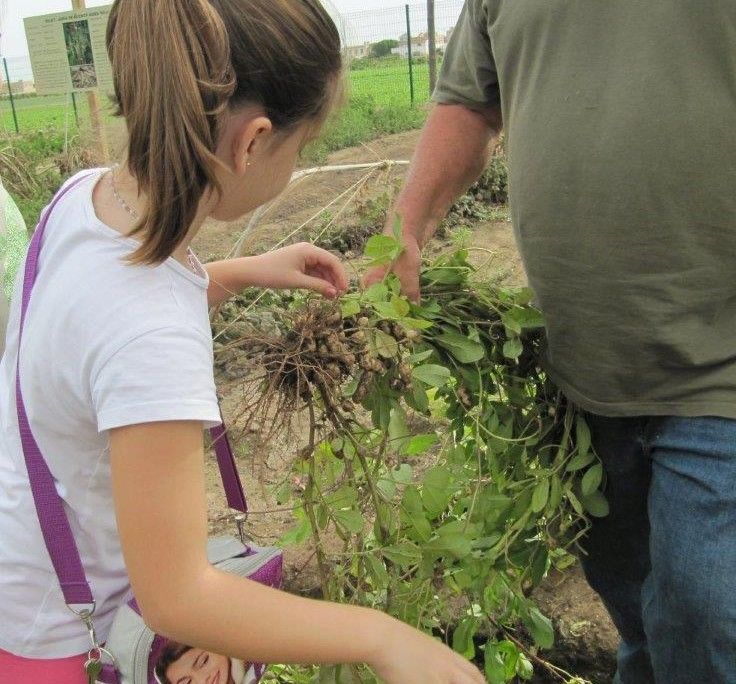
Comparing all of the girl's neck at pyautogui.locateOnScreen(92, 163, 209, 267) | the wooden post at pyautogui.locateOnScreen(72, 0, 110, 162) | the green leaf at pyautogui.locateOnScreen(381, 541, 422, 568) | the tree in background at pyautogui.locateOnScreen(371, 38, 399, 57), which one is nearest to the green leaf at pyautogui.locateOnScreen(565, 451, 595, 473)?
the green leaf at pyautogui.locateOnScreen(381, 541, 422, 568)

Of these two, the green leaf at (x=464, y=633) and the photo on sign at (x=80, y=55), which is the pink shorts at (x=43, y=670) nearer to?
the green leaf at (x=464, y=633)

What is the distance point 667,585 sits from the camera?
147 cm

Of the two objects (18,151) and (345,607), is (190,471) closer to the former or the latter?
(345,607)

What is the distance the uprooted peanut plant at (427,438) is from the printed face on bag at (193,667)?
240mm

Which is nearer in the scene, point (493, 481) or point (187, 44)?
point (187, 44)

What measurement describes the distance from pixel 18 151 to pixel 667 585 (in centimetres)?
846

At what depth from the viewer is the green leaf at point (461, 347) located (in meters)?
1.46

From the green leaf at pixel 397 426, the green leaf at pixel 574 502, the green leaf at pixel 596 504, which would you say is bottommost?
the green leaf at pixel 596 504

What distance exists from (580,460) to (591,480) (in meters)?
0.04

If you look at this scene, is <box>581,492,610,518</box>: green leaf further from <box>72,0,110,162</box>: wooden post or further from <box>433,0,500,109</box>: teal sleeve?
<box>72,0,110,162</box>: wooden post

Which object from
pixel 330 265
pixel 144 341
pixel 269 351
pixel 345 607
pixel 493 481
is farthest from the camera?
pixel 493 481

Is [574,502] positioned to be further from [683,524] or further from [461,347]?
[461,347]

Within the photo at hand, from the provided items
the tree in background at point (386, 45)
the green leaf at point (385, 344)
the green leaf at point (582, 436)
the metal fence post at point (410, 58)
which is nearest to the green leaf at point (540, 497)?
the green leaf at point (582, 436)

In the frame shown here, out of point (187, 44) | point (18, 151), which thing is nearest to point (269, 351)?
point (187, 44)
